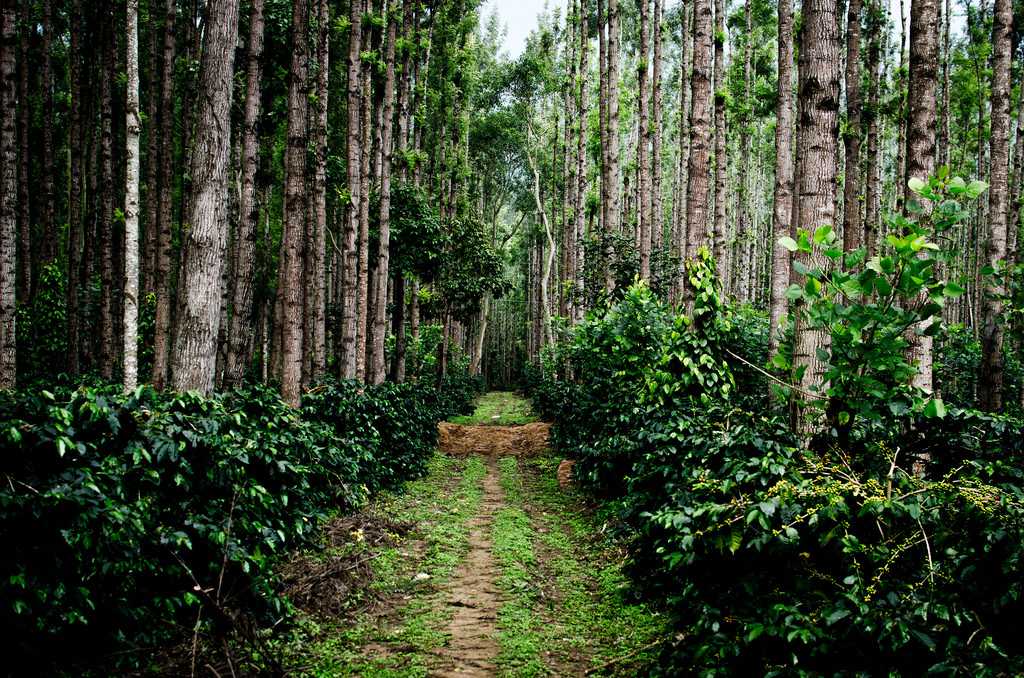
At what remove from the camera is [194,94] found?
52.9 feet

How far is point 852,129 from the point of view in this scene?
12.6 meters

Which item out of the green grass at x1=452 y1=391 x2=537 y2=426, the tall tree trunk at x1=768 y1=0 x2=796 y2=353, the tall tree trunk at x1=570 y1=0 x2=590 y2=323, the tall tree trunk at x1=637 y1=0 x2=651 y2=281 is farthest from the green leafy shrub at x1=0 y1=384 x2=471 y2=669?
the green grass at x1=452 y1=391 x2=537 y2=426

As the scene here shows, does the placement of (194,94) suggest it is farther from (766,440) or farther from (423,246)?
(766,440)

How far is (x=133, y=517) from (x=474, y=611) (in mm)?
2856

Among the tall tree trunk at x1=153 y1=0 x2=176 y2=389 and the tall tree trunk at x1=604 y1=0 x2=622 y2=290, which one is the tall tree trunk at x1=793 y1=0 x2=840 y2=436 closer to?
the tall tree trunk at x1=153 y1=0 x2=176 y2=389

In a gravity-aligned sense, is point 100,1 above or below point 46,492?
above

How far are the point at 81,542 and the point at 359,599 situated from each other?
2.61 metres

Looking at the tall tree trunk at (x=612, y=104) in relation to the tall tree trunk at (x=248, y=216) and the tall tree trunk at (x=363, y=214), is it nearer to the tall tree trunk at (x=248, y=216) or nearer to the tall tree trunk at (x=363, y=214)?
the tall tree trunk at (x=363, y=214)

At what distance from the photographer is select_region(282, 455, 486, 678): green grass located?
4.23 metres

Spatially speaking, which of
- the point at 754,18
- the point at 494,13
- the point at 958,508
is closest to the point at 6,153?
the point at 958,508

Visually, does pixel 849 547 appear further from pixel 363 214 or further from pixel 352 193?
pixel 363 214

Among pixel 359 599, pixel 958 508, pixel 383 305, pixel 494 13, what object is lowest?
pixel 359 599

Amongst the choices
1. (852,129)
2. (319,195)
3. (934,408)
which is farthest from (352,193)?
(934,408)

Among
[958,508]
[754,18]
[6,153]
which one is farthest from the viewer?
[754,18]
